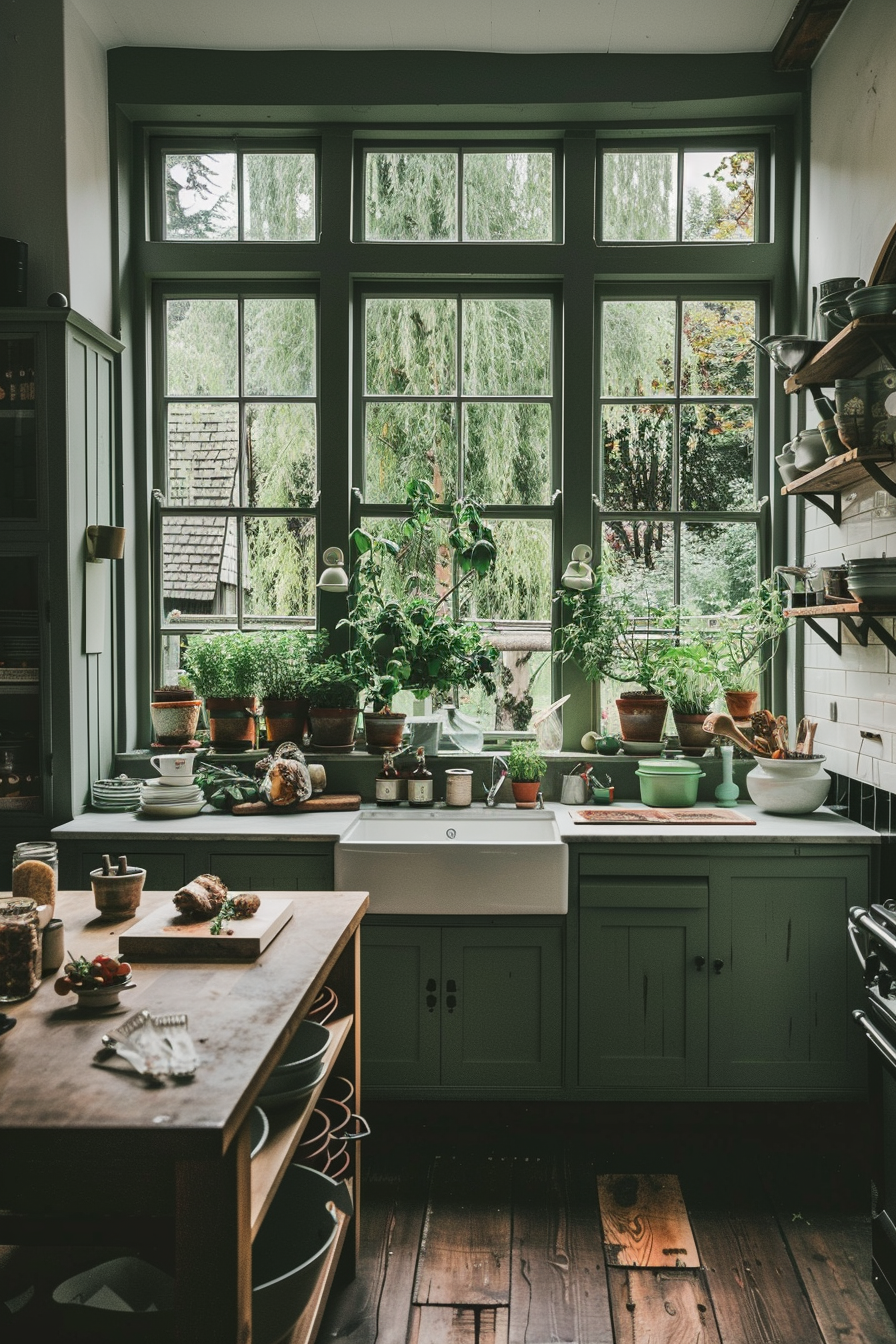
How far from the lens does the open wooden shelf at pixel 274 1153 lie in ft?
5.28

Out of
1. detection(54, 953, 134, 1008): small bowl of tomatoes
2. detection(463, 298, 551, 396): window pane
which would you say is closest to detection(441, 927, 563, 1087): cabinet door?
detection(54, 953, 134, 1008): small bowl of tomatoes

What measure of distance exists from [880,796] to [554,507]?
68.9 inches

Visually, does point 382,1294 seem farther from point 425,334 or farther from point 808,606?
point 425,334

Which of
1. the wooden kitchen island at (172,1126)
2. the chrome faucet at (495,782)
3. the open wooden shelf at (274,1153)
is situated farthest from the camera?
the chrome faucet at (495,782)

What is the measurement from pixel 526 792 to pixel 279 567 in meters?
1.44

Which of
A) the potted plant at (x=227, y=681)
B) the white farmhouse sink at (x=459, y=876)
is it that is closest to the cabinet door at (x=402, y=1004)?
the white farmhouse sink at (x=459, y=876)

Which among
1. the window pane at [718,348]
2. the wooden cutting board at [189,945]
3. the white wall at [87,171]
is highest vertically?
the white wall at [87,171]

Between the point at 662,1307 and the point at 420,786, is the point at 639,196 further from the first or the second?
the point at 662,1307

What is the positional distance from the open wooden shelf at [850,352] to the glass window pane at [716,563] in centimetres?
87

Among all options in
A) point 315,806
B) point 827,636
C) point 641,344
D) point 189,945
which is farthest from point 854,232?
point 189,945

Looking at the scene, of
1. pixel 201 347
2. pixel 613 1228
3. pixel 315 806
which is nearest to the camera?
pixel 613 1228

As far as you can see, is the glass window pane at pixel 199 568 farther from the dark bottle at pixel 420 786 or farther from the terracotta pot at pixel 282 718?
the dark bottle at pixel 420 786

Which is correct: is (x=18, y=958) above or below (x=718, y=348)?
below

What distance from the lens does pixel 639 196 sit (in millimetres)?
4180
